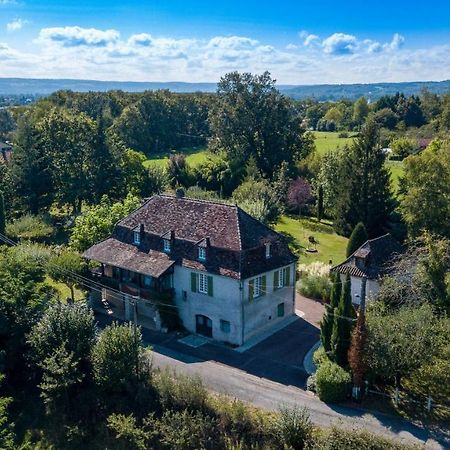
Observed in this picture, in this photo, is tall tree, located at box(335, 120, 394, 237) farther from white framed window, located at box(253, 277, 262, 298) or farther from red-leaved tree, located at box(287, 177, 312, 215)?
white framed window, located at box(253, 277, 262, 298)

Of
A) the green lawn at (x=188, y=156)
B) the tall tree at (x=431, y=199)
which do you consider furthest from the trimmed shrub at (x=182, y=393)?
the green lawn at (x=188, y=156)

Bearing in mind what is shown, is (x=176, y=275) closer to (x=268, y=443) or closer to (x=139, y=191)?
(x=268, y=443)

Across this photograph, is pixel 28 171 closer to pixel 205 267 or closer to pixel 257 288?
pixel 205 267

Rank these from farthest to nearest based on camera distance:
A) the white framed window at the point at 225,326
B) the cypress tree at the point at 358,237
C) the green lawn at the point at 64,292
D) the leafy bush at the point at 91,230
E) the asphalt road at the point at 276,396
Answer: the cypress tree at the point at 358,237, the leafy bush at the point at 91,230, the green lawn at the point at 64,292, the white framed window at the point at 225,326, the asphalt road at the point at 276,396

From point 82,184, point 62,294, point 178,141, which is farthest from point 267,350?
point 178,141

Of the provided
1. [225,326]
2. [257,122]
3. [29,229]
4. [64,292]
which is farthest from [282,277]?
[257,122]

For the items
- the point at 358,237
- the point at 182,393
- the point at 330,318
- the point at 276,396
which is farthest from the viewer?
the point at 358,237

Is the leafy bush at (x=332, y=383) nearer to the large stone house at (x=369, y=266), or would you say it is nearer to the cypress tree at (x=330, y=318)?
the cypress tree at (x=330, y=318)
